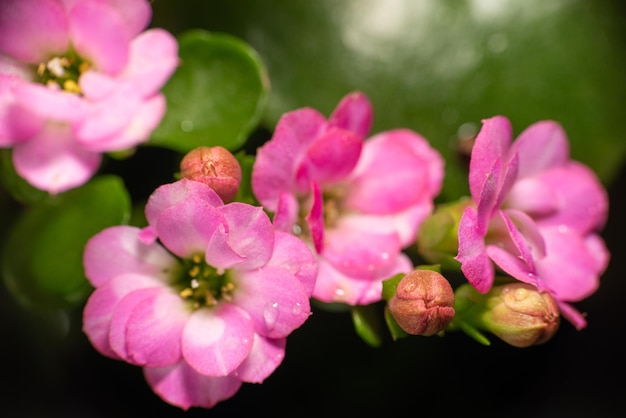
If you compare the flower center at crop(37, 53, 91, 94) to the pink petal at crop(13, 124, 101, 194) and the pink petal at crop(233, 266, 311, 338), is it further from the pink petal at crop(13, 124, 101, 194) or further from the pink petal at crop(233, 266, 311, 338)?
the pink petal at crop(233, 266, 311, 338)

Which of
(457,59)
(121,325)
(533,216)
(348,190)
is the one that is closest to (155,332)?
(121,325)

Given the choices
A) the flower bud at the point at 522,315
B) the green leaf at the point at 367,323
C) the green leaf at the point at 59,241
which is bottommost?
the green leaf at the point at 59,241

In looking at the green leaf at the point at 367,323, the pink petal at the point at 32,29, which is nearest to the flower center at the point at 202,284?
the green leaf at the point at 367,323

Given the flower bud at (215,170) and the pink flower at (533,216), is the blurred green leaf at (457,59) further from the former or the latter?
the flower bud at (215,170)

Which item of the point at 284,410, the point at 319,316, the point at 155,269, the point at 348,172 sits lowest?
the point at 284,410

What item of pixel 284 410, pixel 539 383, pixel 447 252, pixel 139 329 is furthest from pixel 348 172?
pixel 539 383

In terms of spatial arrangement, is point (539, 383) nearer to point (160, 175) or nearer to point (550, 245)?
point (550, 245)
